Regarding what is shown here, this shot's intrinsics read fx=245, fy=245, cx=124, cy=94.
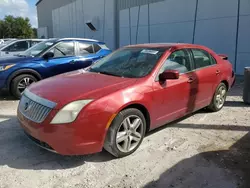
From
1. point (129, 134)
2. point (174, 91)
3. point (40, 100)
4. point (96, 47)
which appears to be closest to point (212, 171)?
point (129, 134)

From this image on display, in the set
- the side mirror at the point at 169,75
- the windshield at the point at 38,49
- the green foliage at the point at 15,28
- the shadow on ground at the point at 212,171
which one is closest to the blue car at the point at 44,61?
the windshield at the point at 38,49

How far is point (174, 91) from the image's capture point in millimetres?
3938

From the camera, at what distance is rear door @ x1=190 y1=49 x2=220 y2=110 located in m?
4.52

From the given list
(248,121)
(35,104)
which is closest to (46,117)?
(35,104)

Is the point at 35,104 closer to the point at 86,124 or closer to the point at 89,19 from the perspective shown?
the point at 86,124

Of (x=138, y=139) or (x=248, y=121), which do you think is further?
(x=248, y=121)

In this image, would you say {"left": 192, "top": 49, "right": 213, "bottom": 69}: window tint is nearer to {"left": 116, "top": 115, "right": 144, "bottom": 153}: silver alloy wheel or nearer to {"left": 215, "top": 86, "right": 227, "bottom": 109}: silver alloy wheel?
{"left": 215, "top": 86, "right": 227, "bottom": 109}: silver alloy wheel

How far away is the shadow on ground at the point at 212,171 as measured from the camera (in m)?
2.85

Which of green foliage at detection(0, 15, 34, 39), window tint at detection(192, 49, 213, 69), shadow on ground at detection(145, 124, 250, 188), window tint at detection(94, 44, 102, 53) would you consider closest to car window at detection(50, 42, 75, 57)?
window tint at detection(94, 44, 102, 53)

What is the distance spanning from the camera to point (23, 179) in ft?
9.53

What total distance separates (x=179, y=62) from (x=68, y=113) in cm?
222

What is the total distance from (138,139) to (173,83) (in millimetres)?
1081

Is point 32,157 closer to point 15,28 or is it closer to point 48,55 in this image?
point 48,55

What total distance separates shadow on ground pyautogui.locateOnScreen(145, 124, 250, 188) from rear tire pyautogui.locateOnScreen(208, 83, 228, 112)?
5.19ft
